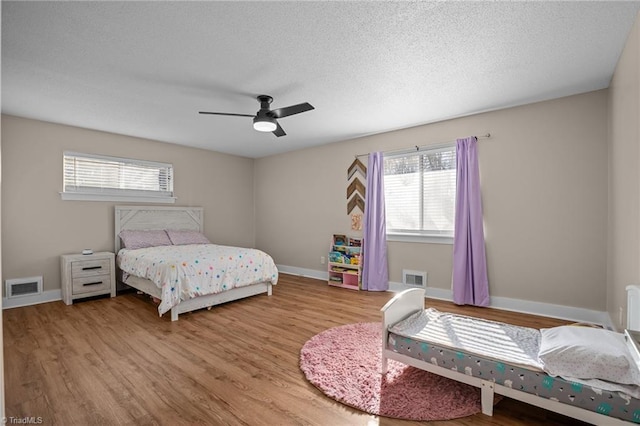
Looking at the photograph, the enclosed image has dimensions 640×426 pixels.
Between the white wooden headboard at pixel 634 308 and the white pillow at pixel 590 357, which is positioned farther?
the white wooden headboard at pixel 634 308

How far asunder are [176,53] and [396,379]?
10.0 feet

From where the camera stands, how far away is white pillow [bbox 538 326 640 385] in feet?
5.33

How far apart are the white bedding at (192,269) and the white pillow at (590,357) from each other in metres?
3.29

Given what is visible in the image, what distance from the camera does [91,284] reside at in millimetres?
4246

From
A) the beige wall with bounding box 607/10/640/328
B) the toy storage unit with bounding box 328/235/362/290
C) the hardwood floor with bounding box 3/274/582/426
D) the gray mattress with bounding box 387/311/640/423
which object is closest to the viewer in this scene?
the gray mattress with bounding box 387/311/640/423

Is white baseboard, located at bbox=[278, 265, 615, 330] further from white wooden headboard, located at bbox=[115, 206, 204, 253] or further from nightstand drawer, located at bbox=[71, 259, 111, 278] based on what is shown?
nightstand drawer, located at bbox=[71, 259, 111, 278]

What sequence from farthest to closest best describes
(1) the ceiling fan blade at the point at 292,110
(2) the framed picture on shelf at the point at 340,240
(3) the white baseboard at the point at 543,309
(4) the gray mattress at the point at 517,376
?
(2) the framed picture on shelf at the point at 340,240 → (3) the white baseboard at the point at 543,309 → (1) the ceiling fan blade at the point at 292,110 → (4) the gray mattress at the point at 517,376

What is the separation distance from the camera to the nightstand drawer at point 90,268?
4.10 metres

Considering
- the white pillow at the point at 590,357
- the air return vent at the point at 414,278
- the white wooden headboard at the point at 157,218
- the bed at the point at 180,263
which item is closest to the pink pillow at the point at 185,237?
the bed at the point at 180,263

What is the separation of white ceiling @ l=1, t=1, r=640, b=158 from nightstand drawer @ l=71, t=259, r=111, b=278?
1.93 m

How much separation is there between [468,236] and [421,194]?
0.91 m

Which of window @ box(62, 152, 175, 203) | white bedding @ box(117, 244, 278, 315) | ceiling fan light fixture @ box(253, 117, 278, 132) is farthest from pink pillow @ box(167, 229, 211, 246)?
ceiling fan light fixture @ box(253, 117, 278, 132)

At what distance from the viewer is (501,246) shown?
3861 mm

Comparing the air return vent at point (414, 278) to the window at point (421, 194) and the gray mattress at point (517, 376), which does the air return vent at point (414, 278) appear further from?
the gray mattress at point (517, 376)
